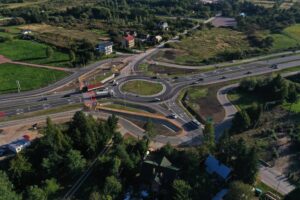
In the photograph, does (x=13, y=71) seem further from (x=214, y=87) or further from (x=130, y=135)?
(x=214, y=87)

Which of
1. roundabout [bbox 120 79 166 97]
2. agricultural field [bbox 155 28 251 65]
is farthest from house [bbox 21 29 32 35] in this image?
roundabout [bbox 120 79 166 97]

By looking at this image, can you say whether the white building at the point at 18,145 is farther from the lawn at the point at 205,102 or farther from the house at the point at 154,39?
the house at the point at 154,39

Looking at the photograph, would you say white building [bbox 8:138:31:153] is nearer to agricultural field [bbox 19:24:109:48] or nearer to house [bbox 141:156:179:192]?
house [bbox 141:156:179:192]

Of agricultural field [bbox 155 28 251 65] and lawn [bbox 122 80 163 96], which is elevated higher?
agricultural field [bbox 155 28 251 65]

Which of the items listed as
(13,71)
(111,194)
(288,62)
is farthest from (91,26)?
(111,194)

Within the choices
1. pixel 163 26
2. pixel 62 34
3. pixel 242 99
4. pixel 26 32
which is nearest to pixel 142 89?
pixel 242 99

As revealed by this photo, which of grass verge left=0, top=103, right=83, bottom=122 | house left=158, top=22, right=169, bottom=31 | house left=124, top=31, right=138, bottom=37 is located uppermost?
house left=158, top=22, right=169, bottom=31
